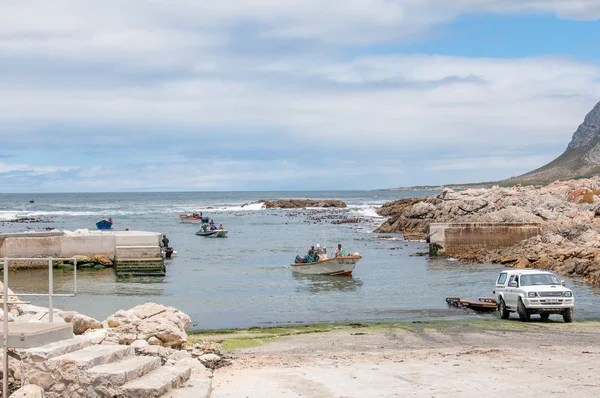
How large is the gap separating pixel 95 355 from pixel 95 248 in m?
30.3

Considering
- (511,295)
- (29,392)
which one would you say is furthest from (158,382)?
(511,295)

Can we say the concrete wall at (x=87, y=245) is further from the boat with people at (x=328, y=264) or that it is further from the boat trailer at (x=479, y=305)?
the boat trailer at (x=479, y=305)

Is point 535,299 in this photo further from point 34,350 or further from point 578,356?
point 34,350

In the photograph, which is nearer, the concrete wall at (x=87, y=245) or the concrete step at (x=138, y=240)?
the concrete step at (x=138, y=240)

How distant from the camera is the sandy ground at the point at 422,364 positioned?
12656 mm

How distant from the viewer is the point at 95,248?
40.6 meters

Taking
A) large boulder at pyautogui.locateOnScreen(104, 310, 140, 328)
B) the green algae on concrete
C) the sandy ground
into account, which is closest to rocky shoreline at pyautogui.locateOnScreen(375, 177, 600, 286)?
the green algae on concrete

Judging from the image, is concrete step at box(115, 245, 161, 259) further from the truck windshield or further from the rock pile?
the rock pile

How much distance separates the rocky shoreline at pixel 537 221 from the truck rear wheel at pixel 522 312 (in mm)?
10376

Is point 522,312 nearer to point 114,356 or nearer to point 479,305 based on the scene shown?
point 479,305

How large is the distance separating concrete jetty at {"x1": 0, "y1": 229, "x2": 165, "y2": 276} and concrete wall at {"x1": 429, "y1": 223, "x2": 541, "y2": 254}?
17932 millimetres

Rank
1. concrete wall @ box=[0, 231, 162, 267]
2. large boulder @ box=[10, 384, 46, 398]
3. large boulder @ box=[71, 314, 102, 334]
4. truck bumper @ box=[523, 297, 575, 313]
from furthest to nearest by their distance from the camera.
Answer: concrete wall @ box=[0, 231, 162, 267] < truck bumper @ box=[523, 297, 575, 313] < large boulder @ box=[71, 314, 102, 334] < large boulder @ box=[10, 384, 46, 398]

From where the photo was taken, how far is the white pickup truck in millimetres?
21766

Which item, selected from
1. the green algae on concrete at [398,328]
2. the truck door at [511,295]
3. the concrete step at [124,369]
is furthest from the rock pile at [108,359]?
the truck door at [511,295]
